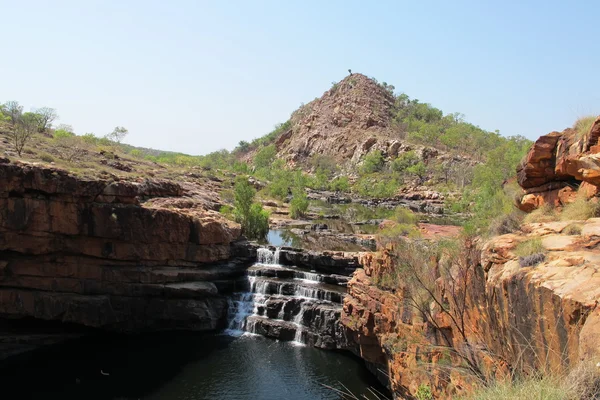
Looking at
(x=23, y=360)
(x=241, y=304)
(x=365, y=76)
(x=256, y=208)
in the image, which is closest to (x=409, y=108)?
(x=365, y=76)

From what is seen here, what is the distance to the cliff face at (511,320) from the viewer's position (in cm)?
596

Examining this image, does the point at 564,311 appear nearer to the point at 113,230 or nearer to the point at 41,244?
the point at 113,230

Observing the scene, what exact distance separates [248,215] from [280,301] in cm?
1149

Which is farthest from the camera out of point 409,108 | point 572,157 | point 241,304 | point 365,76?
point 365,76

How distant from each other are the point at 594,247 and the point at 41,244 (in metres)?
24.1

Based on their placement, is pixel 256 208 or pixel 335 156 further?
pixel 335 156

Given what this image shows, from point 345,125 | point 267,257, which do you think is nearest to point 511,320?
point 267,257

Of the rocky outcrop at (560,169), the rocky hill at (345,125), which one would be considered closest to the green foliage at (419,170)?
the rocky hill at (345,125)

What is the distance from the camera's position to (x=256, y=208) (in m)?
34.8

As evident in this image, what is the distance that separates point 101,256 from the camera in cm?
2320

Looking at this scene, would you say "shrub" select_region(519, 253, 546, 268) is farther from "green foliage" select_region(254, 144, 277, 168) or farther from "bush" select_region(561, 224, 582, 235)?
"green foliage" select_region(254, 144, 277, 168)

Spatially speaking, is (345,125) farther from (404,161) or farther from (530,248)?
(530,248)

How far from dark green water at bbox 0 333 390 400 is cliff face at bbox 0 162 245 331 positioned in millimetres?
1782

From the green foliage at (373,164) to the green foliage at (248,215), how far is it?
2416 inches
